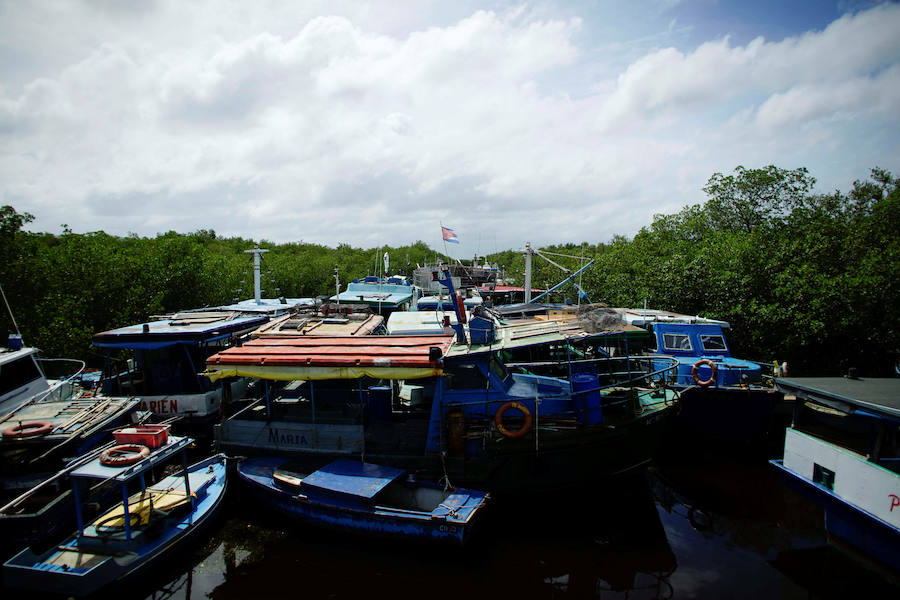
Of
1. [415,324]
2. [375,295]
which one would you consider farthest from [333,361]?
[375,295]

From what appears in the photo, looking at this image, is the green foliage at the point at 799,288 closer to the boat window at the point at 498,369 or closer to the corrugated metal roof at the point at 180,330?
the boat window at the point at 498,369

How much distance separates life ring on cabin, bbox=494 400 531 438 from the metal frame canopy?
1.53 metres

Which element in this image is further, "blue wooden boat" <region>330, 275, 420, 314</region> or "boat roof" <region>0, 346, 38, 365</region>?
"blue wooden boat" <region>330, 275, 420, 314</region>

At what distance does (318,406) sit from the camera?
33.5ft

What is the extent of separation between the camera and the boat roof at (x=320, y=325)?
38.6 ft

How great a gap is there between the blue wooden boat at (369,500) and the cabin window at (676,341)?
8868mm

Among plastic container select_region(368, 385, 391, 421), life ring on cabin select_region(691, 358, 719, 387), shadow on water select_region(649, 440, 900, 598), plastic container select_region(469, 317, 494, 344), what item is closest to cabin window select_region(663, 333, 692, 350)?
life ring on cabin select_region(691, 358, 719, 387)

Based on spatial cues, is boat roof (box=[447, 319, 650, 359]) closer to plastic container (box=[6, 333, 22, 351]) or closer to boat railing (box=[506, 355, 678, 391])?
boat railing (box=[506, 355, 678, 391])

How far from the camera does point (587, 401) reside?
9328 millimetres

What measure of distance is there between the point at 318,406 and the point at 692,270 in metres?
16.1

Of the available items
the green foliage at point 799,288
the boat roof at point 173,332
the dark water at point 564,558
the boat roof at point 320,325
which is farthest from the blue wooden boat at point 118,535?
the green foliage at point 799,288

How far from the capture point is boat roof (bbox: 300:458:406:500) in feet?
26.0

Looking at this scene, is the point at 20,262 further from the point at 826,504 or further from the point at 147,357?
the point at 826,504

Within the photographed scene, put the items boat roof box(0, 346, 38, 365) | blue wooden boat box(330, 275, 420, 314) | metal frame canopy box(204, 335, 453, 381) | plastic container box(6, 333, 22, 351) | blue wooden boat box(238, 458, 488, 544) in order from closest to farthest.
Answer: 1. blue wooden boat box(238, 458, 488, 544)
2. metal frame canopy box(204, 335, 453, 381)
3. boat roof box(0, 346, 38, 365)
4. plastic container box(6, 333, 22, 351)
5. blue wooden boat box(330, 275, 420, 314)
